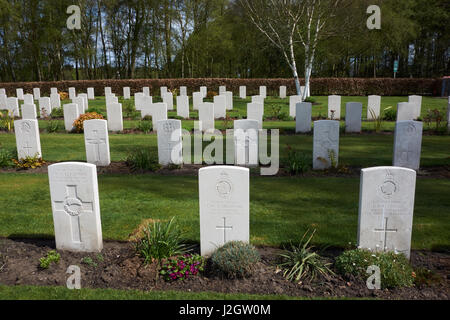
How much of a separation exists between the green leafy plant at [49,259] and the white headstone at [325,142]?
6086 millimetres

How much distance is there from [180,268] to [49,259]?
1.65 meters

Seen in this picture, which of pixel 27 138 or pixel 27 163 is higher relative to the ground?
pixel 27 138

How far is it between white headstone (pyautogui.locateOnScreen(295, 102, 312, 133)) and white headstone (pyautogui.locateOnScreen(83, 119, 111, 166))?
281 inches

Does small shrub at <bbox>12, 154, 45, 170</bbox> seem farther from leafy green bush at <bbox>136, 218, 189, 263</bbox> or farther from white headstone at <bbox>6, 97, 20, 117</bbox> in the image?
white headstone at <bbox>6, 97, 20, 117</bbox>

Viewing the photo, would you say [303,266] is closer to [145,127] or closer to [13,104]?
[145,127]

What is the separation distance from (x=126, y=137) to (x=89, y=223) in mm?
8498

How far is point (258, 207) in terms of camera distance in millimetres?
6387

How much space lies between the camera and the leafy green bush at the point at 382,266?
4.04 meters

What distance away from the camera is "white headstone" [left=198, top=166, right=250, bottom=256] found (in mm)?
4555

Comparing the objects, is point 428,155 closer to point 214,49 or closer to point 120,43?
point 214,49

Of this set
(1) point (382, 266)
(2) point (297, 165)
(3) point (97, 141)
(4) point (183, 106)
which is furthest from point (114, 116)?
(1) point (382, 266)

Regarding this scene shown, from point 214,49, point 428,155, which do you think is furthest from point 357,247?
point 214,49

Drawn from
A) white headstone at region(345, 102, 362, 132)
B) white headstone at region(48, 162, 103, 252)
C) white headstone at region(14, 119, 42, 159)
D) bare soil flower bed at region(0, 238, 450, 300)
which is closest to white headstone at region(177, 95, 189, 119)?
white headstone at region(345, 102, 362, 132)

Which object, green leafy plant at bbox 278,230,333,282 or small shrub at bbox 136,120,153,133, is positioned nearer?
green leafy plant at bbox 278,230,333,282
